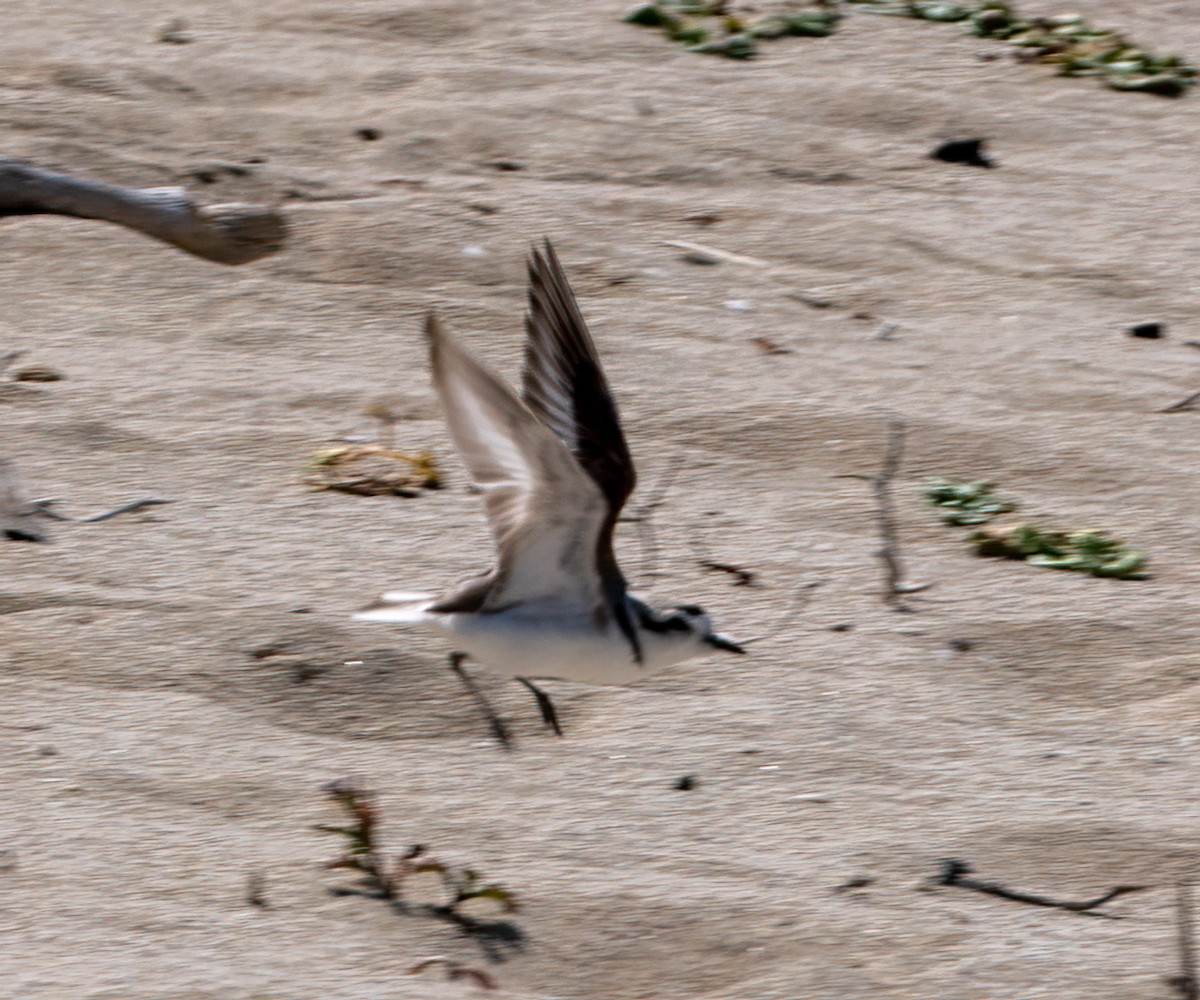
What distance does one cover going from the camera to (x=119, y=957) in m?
3.33

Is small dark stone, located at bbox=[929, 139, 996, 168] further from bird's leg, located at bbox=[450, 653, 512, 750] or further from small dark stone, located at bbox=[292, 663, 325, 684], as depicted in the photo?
small dark stone, located at bbox=[292, 663, 325, 684]

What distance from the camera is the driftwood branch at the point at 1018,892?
3.61 meters

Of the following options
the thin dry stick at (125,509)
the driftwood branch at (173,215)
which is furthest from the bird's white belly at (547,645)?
the driftwood branch at (173,215)

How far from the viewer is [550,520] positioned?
3482 mm

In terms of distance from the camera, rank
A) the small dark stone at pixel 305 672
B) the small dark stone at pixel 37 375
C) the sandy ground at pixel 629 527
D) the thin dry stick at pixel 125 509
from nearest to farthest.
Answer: the sandy ground at pixel 629 527
the small dark stone at pixel 305 672
the thin dry stick at pixel 125 509
the small dark stone at pixel 37 375

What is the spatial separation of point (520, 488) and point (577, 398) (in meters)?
0.20

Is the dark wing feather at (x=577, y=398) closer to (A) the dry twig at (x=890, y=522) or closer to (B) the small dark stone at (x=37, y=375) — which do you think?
(A) the dry twig at (x=890, y=522)

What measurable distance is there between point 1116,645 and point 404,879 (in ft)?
6.05

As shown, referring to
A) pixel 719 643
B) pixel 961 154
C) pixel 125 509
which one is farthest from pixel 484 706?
pixel 961 154

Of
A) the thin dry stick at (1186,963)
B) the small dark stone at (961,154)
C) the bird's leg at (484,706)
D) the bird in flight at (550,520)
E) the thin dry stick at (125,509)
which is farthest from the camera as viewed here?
the small dark stone at (961,154)

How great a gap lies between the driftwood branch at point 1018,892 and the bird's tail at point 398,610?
110 centimetres

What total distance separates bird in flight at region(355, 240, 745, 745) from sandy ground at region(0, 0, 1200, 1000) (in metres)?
0.43

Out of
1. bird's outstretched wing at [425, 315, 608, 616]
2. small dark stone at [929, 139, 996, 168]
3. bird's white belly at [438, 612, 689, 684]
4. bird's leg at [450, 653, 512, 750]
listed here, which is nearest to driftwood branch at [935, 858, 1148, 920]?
bird's white belly at [438, 612, 689, 684]

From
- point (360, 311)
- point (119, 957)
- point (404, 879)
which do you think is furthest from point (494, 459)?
point (360, 311)
